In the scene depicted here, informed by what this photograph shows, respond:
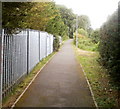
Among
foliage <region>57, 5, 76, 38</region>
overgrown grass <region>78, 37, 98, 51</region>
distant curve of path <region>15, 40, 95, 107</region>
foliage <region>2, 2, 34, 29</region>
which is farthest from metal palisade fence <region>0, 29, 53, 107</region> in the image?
foliage <region>57, 5, 76, 38</region>

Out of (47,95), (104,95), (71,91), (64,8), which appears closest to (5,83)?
(47,95)

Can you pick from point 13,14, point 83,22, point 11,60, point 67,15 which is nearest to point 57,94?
point 11,60

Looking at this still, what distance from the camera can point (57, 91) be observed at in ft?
29.8

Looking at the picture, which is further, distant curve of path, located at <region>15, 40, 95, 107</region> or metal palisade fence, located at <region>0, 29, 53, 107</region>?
metal palisade fence, located at <region>0, 29, 53, 107</region>

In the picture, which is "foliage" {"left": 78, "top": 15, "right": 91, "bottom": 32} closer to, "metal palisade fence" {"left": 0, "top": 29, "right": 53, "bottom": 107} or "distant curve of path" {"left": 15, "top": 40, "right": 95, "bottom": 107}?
"distant curve of path" {"left": 15, "top": 40, "right": 95, "bottom": 107}

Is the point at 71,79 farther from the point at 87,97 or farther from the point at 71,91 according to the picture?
the point at 87,97

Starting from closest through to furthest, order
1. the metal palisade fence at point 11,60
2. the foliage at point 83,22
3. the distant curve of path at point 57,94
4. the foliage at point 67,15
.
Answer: the distant curve of path at point 57,94 → the metal palisade fence at point 11,60 → the foliage at point 67,15 → the foliage at point 83,22

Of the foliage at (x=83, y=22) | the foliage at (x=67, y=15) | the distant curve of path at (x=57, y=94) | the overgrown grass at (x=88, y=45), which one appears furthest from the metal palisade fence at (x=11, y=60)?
the foliage at (x=83, y=22)

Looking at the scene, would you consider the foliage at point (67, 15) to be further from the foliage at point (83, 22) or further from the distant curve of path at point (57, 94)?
the distant curve of path at point (57, 94)

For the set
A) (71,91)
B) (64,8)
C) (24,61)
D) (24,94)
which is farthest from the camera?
(64,8)

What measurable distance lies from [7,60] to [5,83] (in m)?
0.76

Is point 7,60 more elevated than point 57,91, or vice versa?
point 7,60

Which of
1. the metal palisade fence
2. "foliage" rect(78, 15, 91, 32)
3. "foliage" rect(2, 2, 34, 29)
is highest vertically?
"foliage" rect(78, 15, 91, 32)

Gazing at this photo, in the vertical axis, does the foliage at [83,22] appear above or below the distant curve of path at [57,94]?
above
